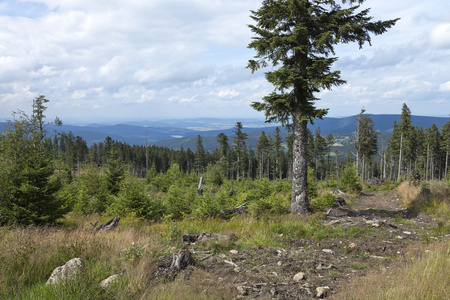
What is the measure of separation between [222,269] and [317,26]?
9.86m

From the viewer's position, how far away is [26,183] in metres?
8.87

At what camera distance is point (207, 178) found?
93.4 feet

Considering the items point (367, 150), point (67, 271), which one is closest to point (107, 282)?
point (67, 271)

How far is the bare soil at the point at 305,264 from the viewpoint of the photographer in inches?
165

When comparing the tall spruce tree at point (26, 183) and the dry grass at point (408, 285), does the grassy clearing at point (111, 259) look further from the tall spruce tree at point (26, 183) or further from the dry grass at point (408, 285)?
the tall spruce tree at point (26, 183)

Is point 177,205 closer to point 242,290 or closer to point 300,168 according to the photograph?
point 300,168

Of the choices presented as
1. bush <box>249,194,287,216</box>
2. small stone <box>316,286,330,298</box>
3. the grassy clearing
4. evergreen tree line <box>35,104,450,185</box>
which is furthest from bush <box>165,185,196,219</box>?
evergreen tree line <box>35,104,450,185</box>

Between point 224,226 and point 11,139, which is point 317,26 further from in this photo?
point 11,139

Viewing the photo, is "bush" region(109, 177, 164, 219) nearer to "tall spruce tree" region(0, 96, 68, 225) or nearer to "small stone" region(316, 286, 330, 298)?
"tall spruce tree" region(0, 96, 68, 225)

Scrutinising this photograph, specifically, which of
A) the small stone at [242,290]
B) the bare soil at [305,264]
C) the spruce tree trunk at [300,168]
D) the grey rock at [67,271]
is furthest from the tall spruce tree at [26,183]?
the spruce tree trunk at [300,168]

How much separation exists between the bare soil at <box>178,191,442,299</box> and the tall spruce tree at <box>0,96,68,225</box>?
7.07 m

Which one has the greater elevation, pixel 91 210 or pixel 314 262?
pixel 314 262

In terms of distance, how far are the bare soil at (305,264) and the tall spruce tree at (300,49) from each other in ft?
12.3

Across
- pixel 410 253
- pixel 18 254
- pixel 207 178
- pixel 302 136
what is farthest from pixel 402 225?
pixel 207 178
